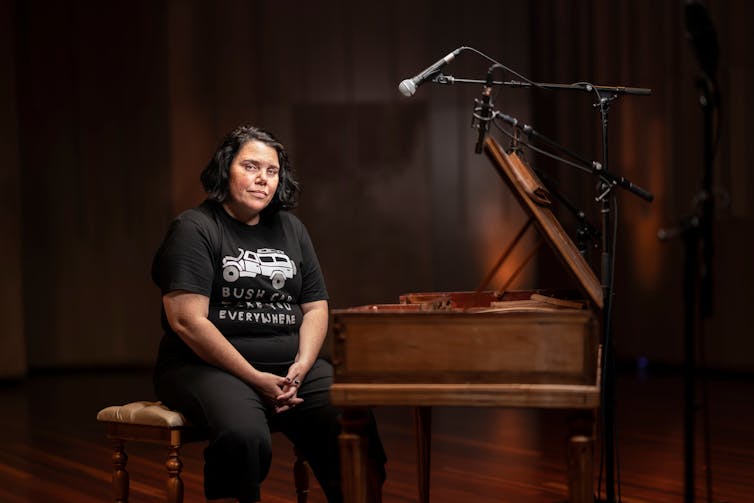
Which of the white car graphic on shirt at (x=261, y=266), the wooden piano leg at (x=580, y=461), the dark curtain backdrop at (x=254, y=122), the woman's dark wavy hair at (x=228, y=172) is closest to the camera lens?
the wooden piano leg at (x=580, y=461)

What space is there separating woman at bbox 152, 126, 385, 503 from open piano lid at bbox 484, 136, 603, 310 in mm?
852

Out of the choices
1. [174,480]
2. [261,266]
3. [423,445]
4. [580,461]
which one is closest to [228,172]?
[261,266]

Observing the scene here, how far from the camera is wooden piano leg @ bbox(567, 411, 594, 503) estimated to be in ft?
8.66

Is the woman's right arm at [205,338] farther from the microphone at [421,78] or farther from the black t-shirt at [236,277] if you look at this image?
the microphone at [421,78]

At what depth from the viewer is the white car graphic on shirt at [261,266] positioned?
3.40 meters

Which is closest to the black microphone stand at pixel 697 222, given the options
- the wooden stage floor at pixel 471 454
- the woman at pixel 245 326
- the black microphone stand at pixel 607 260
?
the black microphone stand at pixel 607 260

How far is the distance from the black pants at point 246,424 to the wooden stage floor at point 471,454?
32.3 inches

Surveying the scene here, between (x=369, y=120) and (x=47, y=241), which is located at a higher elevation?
(x=369, y=120)

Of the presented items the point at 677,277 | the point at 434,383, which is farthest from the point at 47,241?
the point at 434,383

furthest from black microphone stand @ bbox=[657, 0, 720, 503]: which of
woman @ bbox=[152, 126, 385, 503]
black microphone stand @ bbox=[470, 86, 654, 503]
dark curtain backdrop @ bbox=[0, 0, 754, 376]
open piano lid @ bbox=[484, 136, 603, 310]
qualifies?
dark curtain backdrop @ bbox=[0, 0, 754, 376]

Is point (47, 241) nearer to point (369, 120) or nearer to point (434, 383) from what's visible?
point (369, 120)

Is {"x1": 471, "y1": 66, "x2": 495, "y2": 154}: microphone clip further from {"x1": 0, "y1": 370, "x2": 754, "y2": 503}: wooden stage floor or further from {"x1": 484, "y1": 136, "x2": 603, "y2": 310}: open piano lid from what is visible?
{"x1": 0, "y1": 370, "x2": 754, "y2": 503}: wooden stage floor

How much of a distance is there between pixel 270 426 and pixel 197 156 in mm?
5593

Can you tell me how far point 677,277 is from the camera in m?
7.79
